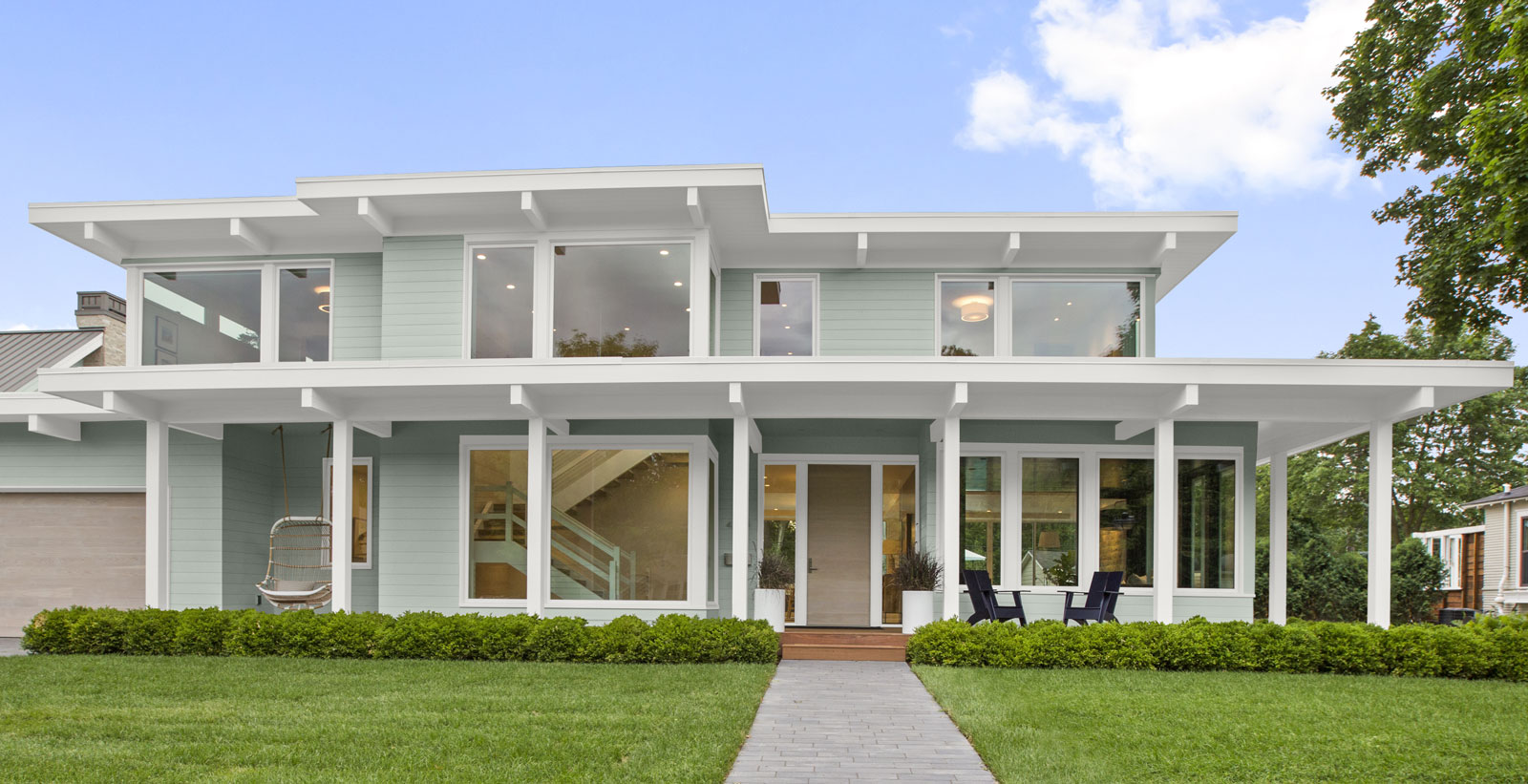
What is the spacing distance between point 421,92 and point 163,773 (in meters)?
32.2

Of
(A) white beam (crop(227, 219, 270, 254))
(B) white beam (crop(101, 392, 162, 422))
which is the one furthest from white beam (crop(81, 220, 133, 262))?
(B) white beam (crop(101, 392, 162, 422))

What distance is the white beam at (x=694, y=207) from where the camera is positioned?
1060cm

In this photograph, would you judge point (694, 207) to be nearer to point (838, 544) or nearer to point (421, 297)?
point (421, 297)

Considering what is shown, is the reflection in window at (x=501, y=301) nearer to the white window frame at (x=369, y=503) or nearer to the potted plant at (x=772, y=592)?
the white window frame at (x=369, y=503)

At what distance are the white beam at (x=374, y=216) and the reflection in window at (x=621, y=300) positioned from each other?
194 cm

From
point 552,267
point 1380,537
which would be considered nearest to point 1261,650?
point 1380,537

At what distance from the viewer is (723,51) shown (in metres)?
35.1

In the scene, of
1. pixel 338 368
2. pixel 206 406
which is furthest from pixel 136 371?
pixel 338 368

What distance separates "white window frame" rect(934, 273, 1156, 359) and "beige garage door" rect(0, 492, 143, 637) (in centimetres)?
991

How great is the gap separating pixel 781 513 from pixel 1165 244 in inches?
216

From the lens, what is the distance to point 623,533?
11336 millimetres

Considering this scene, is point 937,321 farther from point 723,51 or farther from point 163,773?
point 723,51

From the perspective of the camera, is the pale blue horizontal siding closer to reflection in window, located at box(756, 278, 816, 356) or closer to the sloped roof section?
reflection in window, located at box(756, 278, 816, 356)

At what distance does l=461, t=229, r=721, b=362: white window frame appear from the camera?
11.0m
